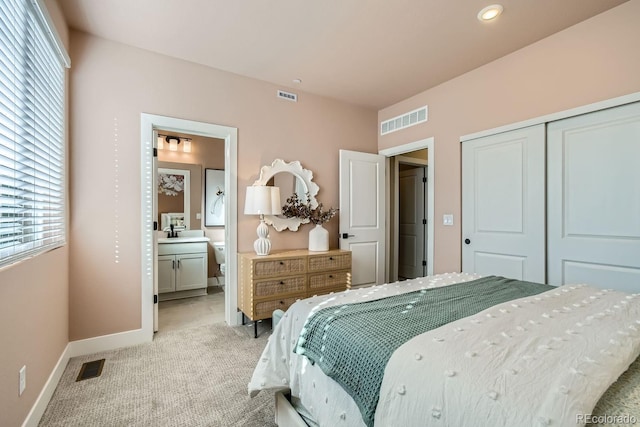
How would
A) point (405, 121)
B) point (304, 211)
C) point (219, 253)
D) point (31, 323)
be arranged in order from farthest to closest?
point (219, 253)
point (405, 121)
point (304, 211)
point (31, 323)

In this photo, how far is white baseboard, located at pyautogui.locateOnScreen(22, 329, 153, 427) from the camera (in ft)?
6.06

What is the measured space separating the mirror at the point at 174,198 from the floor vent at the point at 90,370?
2.40m

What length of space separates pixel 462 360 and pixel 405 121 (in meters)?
3.50

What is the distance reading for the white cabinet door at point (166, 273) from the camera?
4043 millimetres

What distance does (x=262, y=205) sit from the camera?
3.05 metres

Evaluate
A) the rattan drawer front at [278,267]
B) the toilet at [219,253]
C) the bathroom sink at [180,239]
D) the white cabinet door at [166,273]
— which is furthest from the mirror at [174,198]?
the rattan drawer front at [278,267]

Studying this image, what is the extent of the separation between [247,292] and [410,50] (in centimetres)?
278

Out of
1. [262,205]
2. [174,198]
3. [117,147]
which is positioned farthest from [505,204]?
[174,198]

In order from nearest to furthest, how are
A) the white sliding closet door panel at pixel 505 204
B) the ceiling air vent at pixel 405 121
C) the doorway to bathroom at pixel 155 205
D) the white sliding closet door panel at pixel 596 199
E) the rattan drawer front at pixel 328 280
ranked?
the white sliding closet door panel at pixel 596 199
the white sliding closet door panel at pixel 505 204
the doorway to bathroom at pixel 155 205
the rattan drawer front at pixel 328 280
the ceiling air vent at pixel 405 121

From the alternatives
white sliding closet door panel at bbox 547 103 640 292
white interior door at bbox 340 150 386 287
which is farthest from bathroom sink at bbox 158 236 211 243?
white sliding closet door panel at bbox 547 103 640 292

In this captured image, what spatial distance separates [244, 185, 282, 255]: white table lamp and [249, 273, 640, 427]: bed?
1.60 metres

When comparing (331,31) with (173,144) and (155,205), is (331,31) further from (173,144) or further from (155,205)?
(173,144)

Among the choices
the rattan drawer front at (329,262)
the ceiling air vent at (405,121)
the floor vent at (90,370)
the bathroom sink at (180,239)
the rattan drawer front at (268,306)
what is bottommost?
the floor vent at (90,370)

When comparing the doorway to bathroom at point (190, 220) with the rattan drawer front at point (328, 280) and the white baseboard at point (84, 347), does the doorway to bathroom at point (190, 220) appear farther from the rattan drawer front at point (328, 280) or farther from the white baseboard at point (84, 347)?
the rattan drawer front at point (328, 280)
